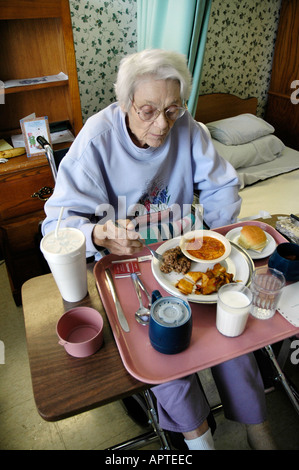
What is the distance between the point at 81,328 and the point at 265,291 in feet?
1.74

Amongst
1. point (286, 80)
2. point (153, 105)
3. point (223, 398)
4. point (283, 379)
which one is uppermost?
point (153, 105)

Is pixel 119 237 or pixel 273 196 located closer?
pixel 119 237

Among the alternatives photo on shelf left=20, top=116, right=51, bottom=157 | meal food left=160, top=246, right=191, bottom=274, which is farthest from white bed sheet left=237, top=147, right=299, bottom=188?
meal food left=160, top=246, right=191, bottom=274

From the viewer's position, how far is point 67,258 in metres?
0.90

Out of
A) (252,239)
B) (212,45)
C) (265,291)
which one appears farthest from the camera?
(212,45)

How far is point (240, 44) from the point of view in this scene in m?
2.96

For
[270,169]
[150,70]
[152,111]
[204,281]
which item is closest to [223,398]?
[204,281]

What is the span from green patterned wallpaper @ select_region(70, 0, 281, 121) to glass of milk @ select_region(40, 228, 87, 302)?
5.91ft

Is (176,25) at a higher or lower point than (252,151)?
higher

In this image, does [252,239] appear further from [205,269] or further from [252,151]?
[252,151]

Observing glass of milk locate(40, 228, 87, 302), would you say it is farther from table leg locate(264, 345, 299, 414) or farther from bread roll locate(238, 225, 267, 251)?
table leg locate(264, 345, 299, 414)

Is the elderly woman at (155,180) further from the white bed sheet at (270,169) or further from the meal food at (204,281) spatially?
the white bed sheet at (270,169)

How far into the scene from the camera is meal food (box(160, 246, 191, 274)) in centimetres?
109

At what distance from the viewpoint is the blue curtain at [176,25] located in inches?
84.3
